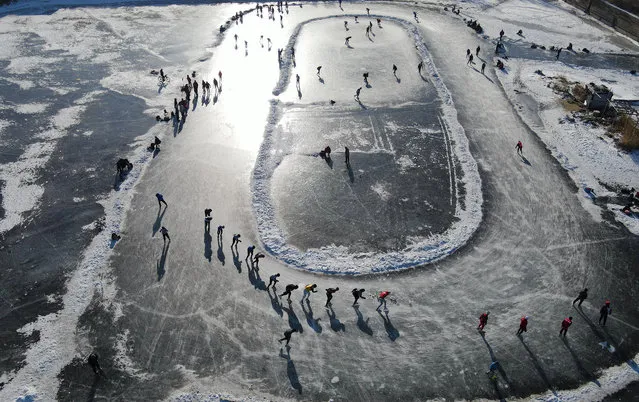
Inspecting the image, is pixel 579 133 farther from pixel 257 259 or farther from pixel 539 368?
pixel 257 259

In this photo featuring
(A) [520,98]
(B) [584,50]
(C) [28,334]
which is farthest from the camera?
(B) [584,50]

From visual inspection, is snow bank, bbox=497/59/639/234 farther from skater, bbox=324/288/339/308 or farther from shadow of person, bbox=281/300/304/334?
shadow of person, bbox=281/300/304/334

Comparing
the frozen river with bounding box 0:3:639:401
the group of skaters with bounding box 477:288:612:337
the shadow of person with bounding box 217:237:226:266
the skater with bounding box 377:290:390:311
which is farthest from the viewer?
the shadow of person with bounding box 217:237:226:266

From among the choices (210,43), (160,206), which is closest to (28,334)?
(160,206)

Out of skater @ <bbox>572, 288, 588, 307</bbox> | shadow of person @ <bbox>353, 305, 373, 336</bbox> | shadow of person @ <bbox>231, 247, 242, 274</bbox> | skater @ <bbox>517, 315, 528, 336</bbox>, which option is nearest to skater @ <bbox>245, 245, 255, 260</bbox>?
shadow of person @ <bbox>231, 247, 242, 274</bbox>

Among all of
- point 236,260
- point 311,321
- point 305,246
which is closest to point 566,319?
point 311,321

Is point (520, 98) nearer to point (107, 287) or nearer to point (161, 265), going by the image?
point (161, 265)
